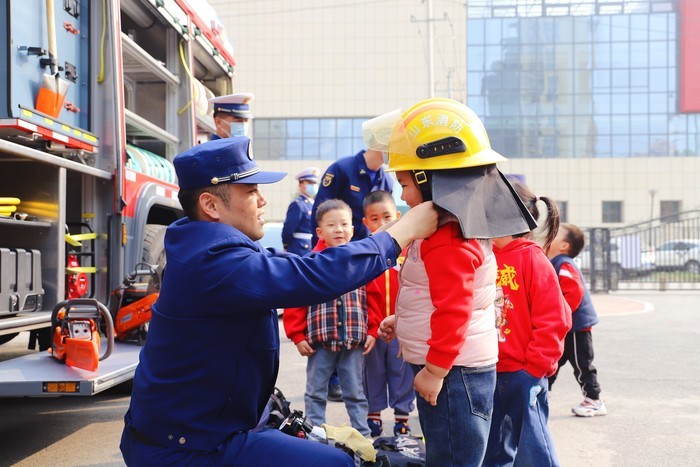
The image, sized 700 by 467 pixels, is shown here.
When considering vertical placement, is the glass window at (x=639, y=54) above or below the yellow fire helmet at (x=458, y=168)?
above

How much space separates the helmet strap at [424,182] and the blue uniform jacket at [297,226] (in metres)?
5.93

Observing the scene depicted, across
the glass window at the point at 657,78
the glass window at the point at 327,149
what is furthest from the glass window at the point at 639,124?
the glass window at the point at 327,149

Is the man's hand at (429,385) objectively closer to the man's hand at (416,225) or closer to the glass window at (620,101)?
the man's hand at (416,225)

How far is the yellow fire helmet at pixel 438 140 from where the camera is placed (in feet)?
7.97

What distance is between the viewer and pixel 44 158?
13.1 feet

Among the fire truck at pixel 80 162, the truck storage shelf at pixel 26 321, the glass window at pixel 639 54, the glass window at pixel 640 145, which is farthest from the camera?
the glass window at pixel 639 54

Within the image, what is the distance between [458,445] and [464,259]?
60 cm

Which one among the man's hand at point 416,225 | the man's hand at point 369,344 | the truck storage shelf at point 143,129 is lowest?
the man's hand at point 369,344

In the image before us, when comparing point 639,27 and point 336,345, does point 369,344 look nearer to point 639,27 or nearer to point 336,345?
point 336,345

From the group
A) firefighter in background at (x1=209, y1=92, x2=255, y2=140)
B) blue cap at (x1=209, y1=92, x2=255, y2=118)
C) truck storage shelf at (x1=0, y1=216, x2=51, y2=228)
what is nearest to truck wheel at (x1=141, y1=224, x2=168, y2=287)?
firefighter in background at (x1=209, y1=92, x2=255, y2=140)

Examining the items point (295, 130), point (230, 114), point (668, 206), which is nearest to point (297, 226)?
point (230, 114)

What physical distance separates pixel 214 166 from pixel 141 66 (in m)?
4.06

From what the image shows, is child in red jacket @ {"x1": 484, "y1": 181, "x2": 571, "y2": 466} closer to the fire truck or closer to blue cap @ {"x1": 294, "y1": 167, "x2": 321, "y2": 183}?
the fire truck

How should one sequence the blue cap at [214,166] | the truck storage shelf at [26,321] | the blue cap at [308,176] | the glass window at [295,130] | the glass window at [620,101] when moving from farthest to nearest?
the glass window at [620,101] → the glass window at [295,130] → the blue cap at [308,176] → the truck storage shelf at [26,321] → the blue cap at [214,166]
